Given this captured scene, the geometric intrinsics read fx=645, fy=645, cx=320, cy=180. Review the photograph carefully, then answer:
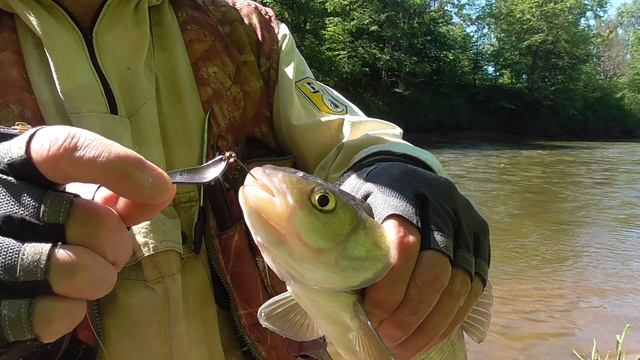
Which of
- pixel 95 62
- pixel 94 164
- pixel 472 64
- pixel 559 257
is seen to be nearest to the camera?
pixel 94 164

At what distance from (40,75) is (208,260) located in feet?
2.17

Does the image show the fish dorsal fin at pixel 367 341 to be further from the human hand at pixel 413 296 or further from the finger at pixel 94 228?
the finger at pixel 94 228

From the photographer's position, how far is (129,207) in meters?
1.06

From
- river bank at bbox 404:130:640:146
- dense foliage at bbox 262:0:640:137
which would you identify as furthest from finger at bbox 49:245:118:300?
dense foliage at bbox 262:0:640:137

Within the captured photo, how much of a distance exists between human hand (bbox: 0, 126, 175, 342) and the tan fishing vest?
2.20 feet

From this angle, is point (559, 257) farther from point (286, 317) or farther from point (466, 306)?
point (286, 317)

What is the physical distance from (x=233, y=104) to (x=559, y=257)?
326 inches

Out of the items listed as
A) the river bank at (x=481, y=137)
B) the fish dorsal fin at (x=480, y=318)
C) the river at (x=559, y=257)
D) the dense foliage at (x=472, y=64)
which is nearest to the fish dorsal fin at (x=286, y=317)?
the fish dorsal fin at (x=480, y=318)

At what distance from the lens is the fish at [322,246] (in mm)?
1290

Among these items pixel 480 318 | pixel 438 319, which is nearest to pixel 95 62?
pixel 438 319

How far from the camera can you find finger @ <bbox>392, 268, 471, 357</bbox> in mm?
1391

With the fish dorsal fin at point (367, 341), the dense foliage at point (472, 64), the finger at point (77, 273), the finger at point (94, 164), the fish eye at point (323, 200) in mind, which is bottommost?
the dense foliage at point (472, 64)

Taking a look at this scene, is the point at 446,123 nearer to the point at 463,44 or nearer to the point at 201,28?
the point at 463,44

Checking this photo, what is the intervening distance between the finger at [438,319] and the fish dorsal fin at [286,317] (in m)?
0.21
